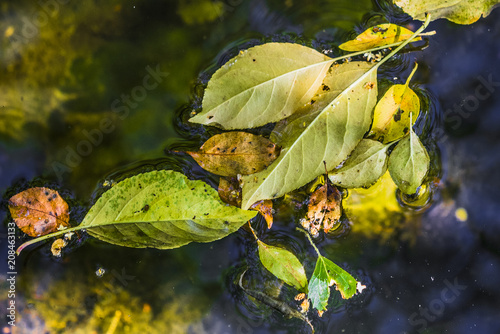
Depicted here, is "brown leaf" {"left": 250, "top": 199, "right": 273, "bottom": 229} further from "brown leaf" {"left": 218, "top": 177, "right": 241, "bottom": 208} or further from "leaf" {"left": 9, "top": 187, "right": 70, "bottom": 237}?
"leaf" {"left": 9, "top": 187, "right": 70, "bottom": 237}

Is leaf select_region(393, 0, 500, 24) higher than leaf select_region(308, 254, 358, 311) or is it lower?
higher

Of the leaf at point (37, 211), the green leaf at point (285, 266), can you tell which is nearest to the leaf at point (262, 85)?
the green leaf at point (285, 266)

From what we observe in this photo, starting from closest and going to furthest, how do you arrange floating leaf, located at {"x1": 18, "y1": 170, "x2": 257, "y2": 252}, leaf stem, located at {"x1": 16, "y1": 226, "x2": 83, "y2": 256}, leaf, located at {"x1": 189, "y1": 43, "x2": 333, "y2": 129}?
leaf, located at {"x1": 189, "y1": 43, "x2": 333, "y2": 129}, floating leaf, located at {"x1": 18, "y1": 170, "x2": 257, "y2": 252}, leaf stem, located at {"x1": 16, "y1": 226, "x2": 83, "y2": 256}

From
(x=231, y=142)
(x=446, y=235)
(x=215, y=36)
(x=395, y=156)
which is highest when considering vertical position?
(x=215, y=36)

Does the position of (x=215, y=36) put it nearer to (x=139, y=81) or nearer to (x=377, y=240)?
(x=139, y=81)

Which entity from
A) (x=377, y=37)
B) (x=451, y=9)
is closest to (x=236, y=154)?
(x=377, y=37)

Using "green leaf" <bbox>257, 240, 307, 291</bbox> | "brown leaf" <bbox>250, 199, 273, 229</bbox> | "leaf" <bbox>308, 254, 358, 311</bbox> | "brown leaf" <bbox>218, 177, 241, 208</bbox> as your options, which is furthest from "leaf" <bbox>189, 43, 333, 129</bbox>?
"leaf" <bbox>308, 254, 358, 311</bbox>

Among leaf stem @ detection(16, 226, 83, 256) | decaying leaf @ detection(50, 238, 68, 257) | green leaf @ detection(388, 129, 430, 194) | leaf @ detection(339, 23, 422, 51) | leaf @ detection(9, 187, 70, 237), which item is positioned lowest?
green leaf @ detection(388, 129, 430, 194)

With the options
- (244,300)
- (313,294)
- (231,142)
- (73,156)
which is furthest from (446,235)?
(73,156)
